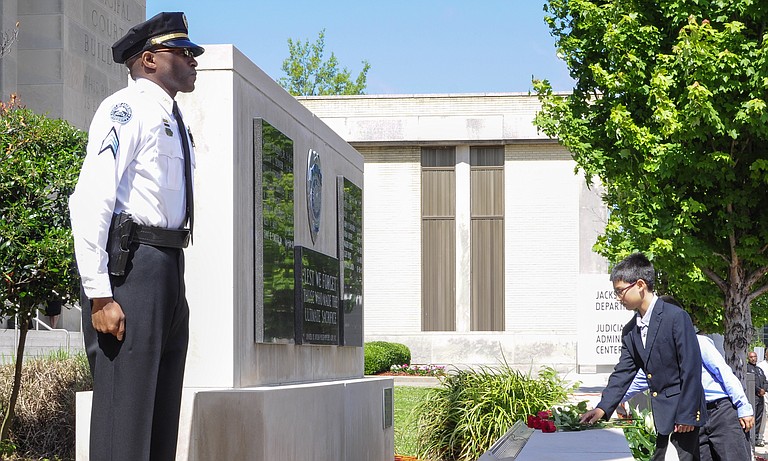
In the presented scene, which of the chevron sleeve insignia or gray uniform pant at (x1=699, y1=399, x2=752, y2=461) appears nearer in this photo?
the chevron sleeve insignia

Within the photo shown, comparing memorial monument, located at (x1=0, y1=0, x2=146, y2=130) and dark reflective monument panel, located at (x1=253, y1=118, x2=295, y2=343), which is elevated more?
memorial monument, located at (x1=0, y1=0, x2=146, y2=130)

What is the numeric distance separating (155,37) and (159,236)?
0.91 m

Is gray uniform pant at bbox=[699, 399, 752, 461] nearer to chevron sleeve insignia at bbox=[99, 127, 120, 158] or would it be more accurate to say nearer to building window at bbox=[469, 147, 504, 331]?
chevron sleeve insignia at bbox=[99, 127, 120, 158]

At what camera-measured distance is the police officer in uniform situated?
13.5 feet

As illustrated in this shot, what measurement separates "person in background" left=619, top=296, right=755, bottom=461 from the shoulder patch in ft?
12.9

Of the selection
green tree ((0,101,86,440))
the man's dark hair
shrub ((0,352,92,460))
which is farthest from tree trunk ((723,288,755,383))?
green tree ((0,101,86,440))

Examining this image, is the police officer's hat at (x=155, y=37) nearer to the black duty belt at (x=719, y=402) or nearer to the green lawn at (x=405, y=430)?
the black duty belt at (x=719, y=402)

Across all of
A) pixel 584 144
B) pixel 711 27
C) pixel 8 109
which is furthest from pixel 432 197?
pixel 8 109

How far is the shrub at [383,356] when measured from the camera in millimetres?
31250

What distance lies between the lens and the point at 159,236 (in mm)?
4277

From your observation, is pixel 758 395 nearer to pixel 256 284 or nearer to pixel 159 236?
pixel 256 284

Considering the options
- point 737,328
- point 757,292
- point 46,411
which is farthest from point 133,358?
point 757,292

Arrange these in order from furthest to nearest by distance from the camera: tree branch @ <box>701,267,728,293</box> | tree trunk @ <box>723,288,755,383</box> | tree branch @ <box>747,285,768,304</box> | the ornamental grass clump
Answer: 1. tree branch @ <box>747,285,768,304</box>
2. tree branch @ <box>701,267,728,293</box>
3. tree trunk @ <box>723,288,755,383</box>
4. the ornamental grass clump

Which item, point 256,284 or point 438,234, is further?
point 438,234
